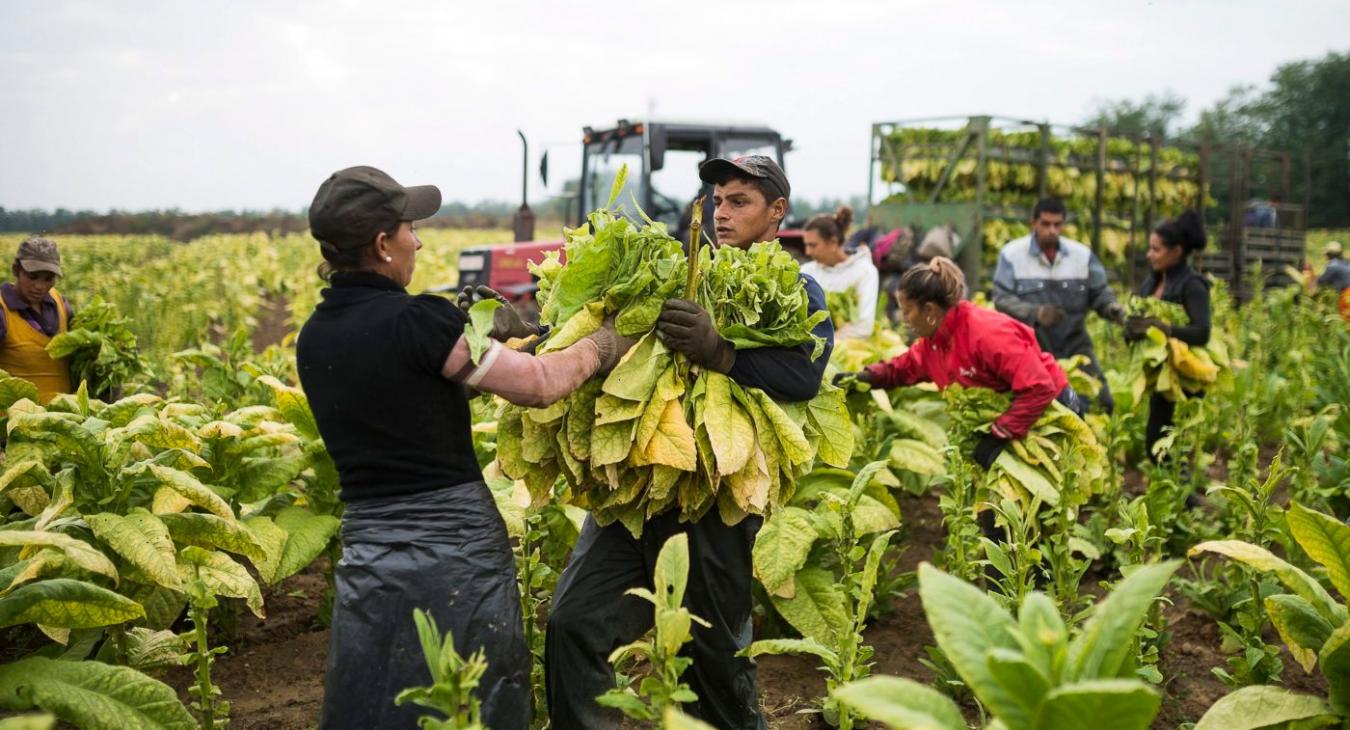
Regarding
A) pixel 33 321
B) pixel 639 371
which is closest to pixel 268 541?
pixel 639 371

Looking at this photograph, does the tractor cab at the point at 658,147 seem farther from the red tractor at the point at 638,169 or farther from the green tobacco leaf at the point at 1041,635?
the green tobacco leaf at the point at 1041,635

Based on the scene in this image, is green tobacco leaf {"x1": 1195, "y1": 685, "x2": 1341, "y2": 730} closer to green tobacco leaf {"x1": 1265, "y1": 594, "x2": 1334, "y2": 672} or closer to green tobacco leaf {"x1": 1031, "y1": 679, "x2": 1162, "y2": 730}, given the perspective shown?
green tobacco leaf {"x1": 1265, "y1": 594, "x2": 1334, "y2": 672}

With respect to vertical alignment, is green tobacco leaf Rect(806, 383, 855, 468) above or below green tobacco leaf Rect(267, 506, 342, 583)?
above

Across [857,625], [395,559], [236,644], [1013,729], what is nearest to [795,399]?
[857,625]

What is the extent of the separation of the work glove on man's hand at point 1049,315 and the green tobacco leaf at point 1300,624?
434cm

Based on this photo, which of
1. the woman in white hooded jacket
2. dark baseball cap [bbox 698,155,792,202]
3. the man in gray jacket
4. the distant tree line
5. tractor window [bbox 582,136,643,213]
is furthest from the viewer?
the distant tree line

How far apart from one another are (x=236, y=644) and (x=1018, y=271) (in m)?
5.31

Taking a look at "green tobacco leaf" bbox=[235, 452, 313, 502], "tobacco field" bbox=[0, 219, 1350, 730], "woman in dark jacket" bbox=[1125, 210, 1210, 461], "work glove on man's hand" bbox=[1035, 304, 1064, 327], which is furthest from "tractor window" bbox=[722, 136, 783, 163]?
"green tobacco leaf" bbox=[235, 452, 313, 502]

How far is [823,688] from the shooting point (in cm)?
399

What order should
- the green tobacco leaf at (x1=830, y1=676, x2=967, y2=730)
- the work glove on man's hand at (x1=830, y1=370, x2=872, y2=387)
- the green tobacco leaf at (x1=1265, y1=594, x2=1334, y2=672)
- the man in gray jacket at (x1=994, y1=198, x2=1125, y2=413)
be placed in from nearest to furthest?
1. the green tobacco leaf at (x1=830, y1=676, x2=967, y2=730)
2. the green tobacco leaf at (x1=1265, y1=594, x2=1334, y2=672)
3. the work glove on man's hand at (x1=830, y1=370, x2=872, y2=387)
4. the man in gray jacket at (x1=994, y1=198, x2=1125, y2=413)

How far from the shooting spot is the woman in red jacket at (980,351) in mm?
4238

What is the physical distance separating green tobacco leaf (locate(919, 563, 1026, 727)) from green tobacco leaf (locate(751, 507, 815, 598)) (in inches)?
71.0

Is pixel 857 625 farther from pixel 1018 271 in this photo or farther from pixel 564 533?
pixel 1018 271

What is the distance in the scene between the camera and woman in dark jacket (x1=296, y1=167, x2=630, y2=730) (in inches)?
92.7
